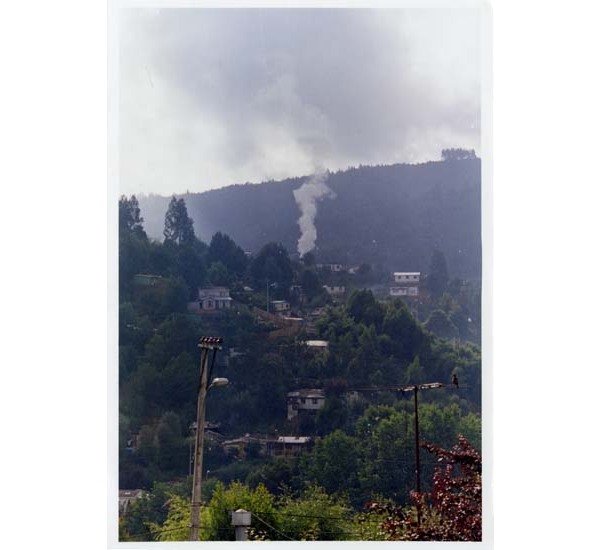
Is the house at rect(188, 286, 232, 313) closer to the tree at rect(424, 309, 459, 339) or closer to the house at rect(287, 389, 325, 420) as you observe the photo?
the house at rect(287, 389, 325, 420)

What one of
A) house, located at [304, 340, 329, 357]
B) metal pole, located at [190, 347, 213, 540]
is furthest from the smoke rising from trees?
metal pole, located at [190, 347, 213, 540]

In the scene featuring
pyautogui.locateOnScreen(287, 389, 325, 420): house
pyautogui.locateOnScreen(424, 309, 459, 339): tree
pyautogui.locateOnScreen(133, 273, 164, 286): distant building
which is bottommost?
pyautogui.locateOnScreen(287, 389, 325, 420): house

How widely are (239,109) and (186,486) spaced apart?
2520 mm

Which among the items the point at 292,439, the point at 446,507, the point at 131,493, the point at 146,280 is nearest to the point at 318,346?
the point at 292,439

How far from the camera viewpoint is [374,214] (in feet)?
41.5

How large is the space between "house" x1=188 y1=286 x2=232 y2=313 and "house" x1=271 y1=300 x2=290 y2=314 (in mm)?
292

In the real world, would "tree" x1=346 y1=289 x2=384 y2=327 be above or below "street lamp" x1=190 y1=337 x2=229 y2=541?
above

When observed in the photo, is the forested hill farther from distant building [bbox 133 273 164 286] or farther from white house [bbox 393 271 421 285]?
distant building [bbox 133 273 164 286]

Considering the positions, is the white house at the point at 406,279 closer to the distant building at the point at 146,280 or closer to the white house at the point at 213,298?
the white house at the point at 213,298

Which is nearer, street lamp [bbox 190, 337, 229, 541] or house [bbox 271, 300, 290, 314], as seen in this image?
street lamp [bbox 190, 337, 229, 541]

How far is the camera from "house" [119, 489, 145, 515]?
41.3 feet

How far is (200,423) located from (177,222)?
134 cm

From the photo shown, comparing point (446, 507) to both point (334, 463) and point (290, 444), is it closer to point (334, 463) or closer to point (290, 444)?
A: point (334, 463)

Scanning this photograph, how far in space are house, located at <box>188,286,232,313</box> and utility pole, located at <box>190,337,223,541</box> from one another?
206 mm
